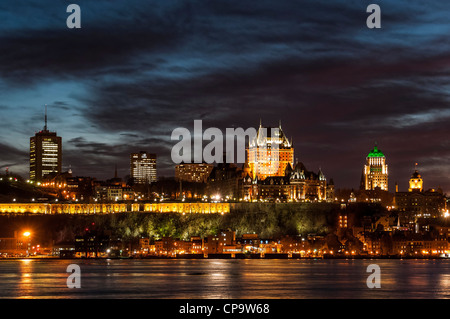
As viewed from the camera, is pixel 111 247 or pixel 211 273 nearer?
pixel 211 273

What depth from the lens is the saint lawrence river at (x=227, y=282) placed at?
77688mm

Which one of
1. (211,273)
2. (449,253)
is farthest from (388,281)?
(449,253)

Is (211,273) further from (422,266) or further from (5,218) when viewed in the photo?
(5,218)

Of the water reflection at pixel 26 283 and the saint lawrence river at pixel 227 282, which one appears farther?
the saint lawrence river at pixel 227 282

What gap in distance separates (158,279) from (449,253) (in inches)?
2885

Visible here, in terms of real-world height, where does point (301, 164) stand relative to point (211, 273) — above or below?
above

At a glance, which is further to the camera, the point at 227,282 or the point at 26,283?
the point at 227,282

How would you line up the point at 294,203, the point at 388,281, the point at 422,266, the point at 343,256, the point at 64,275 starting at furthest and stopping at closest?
1. the point at 294,203
2. the point at 343,256
3. the point at 422,266
4. the point at 64,275
5. the point at 388,281

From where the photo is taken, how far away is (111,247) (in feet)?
496

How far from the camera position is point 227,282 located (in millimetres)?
89000

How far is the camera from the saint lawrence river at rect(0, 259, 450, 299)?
77688mm

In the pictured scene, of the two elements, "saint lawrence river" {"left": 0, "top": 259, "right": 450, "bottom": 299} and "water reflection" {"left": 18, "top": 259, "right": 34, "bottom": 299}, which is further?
"saint lawrence river" {"left": 0, "top": 259, "right": 450, "bottom": 299}
